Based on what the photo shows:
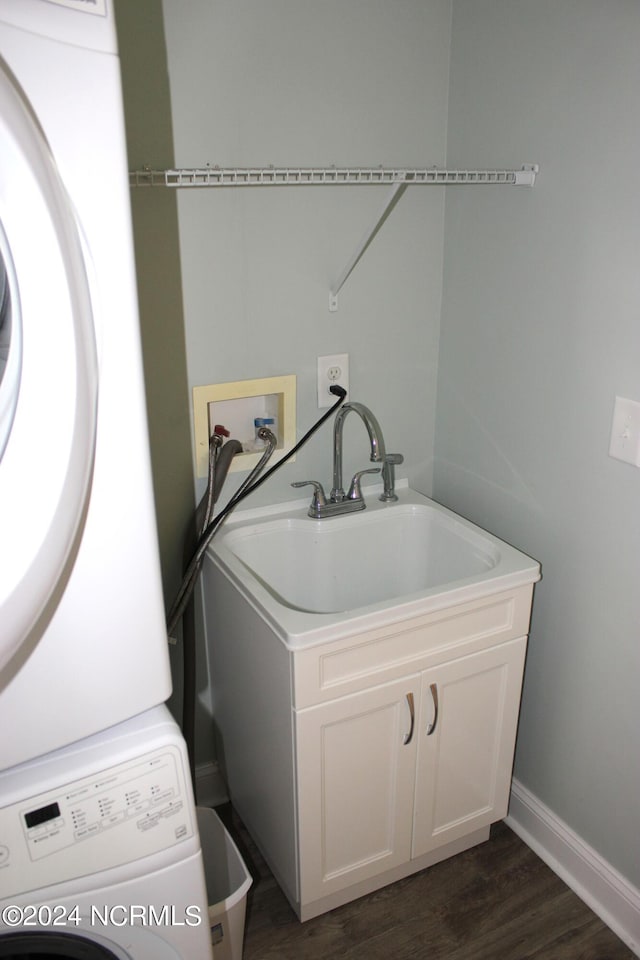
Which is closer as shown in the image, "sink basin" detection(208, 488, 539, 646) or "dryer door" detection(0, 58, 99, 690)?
"dryer door" detection(0, 58, 99, 690)

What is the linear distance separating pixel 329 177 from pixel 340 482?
696 millimetres

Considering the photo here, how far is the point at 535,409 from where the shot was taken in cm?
165

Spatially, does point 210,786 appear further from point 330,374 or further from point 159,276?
point 159,276

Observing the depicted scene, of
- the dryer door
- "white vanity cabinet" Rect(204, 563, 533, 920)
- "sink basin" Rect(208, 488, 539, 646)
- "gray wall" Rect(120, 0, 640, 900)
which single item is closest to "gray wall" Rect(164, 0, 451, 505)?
"gray wall" Rect(120, 0, 640, 900)

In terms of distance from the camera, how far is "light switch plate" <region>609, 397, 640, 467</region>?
1.40 meters

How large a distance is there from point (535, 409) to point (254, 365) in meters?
0.64

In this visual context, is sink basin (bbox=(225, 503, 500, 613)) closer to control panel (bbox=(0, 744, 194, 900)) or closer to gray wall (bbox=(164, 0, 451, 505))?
gray wall (bbox=(164, 0, 451, 505))

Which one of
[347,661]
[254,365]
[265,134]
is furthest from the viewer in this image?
[254,365]

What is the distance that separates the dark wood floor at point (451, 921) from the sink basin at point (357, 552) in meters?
0.67

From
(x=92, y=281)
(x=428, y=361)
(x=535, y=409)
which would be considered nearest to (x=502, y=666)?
(x=535, y=409)

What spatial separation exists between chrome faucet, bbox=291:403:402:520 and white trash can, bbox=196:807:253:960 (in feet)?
2.40

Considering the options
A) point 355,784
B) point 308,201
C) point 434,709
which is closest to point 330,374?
point 308,201

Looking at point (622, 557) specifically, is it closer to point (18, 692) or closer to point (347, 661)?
point (347, 661)

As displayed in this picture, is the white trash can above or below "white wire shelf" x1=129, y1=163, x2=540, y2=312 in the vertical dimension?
below
